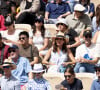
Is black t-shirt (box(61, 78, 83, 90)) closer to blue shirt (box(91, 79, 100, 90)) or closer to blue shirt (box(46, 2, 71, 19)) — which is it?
blue shirt (box(91, 79, 100, 90))

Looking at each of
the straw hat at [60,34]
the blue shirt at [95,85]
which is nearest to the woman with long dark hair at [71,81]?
the blue shirt at [95,85]

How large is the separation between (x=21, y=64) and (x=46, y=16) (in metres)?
3.70

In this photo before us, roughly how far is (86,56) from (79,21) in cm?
177

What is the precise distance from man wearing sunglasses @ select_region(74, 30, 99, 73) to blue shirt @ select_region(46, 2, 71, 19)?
260cm

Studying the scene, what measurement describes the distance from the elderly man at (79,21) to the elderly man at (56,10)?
3.20 ft

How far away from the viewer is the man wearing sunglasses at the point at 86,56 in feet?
41.3

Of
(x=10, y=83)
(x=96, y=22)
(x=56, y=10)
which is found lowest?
(x=10, y=83)

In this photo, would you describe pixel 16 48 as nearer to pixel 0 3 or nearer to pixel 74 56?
pixel 74 56

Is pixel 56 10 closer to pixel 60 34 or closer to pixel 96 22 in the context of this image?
pixel 96 22

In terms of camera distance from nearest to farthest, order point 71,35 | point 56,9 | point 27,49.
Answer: point 27,49 < point 71,35 < point 56,9

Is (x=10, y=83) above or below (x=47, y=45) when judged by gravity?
below

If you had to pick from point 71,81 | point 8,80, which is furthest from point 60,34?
point 8,80

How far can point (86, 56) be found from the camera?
42.4 ft

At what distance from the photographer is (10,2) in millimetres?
16391
